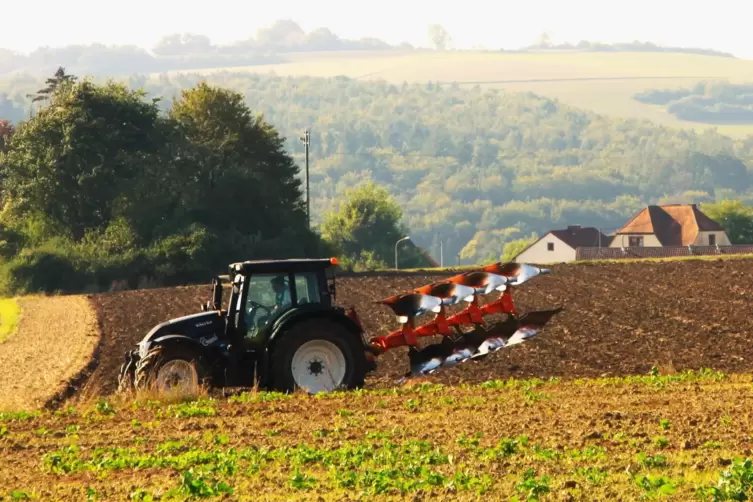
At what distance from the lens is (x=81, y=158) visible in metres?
73.2

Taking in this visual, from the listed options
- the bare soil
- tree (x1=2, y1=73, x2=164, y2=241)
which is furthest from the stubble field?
tree (x1=2, y1=73, x2=164, y2=241)

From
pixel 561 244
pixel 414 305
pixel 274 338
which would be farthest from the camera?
pixel 561 244

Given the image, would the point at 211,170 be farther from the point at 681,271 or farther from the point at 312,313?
the point at 312,313

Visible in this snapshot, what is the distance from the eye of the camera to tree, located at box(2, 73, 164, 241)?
72938mm

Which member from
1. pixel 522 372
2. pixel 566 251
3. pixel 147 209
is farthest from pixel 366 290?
pixel 566 251

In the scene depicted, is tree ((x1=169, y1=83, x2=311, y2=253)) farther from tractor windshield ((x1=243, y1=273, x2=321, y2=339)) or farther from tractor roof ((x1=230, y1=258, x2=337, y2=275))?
tractor roof ((x1=230, y1=258, x2=337, y2=275))

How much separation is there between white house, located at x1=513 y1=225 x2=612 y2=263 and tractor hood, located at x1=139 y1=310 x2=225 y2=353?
129162 millimetres

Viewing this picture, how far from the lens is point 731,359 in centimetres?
2784

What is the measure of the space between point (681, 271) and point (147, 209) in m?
29.4

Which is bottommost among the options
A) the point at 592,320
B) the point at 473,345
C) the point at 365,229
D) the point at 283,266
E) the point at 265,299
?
the point at 365,229

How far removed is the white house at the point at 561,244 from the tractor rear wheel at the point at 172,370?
129778 mm

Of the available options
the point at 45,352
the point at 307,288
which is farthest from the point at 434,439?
the point at 45,352

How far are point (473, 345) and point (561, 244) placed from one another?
12928cm

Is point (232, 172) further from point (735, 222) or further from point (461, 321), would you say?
point (735, 222)
